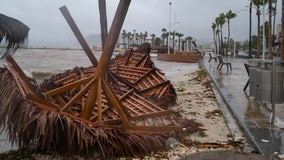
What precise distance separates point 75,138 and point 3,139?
296cm

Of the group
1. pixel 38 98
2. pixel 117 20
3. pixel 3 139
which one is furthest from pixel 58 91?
pixel 3 139

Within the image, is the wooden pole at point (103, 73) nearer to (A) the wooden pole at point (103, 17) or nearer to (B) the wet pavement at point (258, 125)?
(A) the wooden pole at point (103, 17)

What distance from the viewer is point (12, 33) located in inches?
187

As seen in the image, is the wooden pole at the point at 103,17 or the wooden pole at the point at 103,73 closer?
the wooden pole at the point at 103,73

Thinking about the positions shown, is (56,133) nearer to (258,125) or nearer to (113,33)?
(113,33)

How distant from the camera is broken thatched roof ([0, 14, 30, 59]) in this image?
15.4 feet

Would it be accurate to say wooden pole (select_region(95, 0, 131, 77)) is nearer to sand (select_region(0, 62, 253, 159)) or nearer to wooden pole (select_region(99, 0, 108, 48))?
wooden pole (select_region(99, 0, 108, 48))

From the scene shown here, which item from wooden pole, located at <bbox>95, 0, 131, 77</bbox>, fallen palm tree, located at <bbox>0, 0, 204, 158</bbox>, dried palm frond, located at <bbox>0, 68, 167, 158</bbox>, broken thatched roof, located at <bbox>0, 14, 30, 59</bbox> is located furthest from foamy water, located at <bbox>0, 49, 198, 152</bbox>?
wooden pole, located at <bbox>95, 0, 131, 77</bbox>

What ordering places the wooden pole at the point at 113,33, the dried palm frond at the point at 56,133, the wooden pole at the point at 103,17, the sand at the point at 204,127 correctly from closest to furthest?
the dried palm frond at the point at 56,133
the sand at the point at 204,127
the wooden pole at the point at 113,33
the wooden pole at the point at 103,17

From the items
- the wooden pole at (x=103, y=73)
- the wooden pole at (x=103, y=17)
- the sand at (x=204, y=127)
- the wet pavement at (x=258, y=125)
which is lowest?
the sand at (x=204, y=127)

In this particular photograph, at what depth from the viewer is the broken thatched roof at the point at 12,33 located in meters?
4.69

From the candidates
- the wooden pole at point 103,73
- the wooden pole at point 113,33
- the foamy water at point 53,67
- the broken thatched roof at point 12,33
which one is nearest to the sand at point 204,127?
the wooden pole at point 103,73

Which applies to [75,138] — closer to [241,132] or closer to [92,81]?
[92,81]

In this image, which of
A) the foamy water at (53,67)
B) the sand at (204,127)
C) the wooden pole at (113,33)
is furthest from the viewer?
the foamy water at (53,67)
